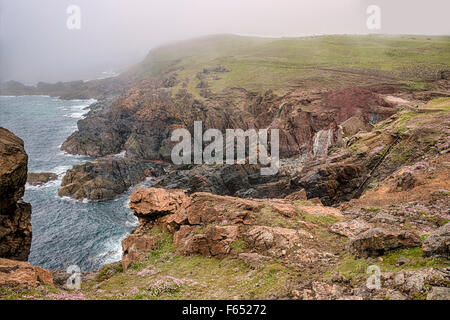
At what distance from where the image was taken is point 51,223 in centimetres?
4450

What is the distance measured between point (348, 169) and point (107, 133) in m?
71.0

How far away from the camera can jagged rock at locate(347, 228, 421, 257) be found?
40.2 ft

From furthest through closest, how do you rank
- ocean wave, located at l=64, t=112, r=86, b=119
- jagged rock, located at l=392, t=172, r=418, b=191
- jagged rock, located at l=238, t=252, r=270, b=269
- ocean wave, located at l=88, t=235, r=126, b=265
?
ocean wave, located at l=64, t=112, r=86, b=119, ocean wave, located at l=88, t=235, r=126, b=265, jagged rock, located at l=392, t=172, r=418, b=191, jagged rock, located at l=238, t=252, r=270, b=269

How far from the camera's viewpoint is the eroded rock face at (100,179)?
5147 cm

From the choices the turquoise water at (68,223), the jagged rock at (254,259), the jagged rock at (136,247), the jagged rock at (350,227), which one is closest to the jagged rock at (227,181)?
the turquoise water at (68,223)

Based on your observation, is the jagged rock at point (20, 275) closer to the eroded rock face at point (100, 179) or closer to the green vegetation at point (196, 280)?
the green vegetation at point (196, 280)

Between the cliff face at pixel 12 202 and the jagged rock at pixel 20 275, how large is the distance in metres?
4.86

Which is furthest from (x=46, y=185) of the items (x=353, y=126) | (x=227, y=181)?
(x=353, y=126)

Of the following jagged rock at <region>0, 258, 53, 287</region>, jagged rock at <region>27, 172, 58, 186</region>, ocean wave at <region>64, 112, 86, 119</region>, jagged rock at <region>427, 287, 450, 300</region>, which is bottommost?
jagged rock at <region>27, 172, 58, 186</region>

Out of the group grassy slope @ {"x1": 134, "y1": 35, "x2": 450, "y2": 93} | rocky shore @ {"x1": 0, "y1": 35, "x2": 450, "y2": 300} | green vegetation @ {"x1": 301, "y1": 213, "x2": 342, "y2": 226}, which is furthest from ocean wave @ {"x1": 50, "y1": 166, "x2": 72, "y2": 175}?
green vegetation @ {"x1": 301, "y1": 213, "x2": 342, "y2": 226}

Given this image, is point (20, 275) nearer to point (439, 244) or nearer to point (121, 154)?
point (439, 244)

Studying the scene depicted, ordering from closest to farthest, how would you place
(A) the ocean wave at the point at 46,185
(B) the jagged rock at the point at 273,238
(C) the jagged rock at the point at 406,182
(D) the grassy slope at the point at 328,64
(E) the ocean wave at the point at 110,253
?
(B) the jagged rock at the point at 273,238 < (C) the jagged rock at the point at 406,182 < (E) the ocean wave at the point at 110,253 < (A) the ocean wave at the point at 46,185 < (D) the grassy slope at the point at 328,64

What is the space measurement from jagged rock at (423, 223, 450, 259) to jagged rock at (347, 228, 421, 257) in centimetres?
108

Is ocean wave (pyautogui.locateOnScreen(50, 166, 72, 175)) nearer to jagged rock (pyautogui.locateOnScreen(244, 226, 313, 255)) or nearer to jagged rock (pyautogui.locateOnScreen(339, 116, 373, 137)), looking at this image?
jagged rock (pyautogui.locateOnScreen(244, 226, 313, 255))
